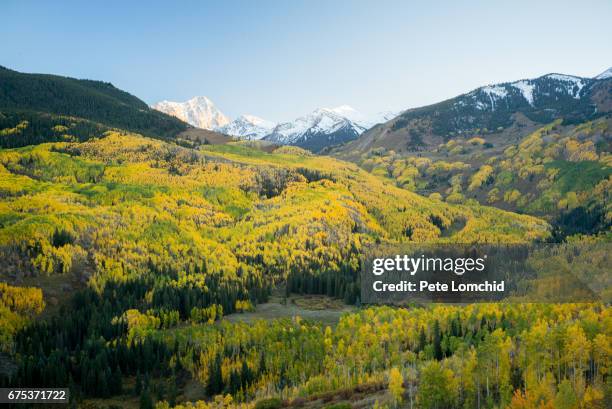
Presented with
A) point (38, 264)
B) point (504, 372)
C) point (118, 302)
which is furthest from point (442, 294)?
point (38, 264)

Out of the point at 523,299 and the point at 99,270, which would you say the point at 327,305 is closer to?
the point at 523,299

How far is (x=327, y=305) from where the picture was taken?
19175cm

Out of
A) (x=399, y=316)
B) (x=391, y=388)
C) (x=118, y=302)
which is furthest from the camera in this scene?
(x=118, y=302)

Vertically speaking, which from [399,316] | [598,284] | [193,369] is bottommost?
[193,369]

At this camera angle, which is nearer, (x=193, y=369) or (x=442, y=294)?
(x=193, y=369)

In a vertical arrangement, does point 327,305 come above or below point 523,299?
below

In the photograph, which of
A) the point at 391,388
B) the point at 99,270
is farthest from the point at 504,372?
the point at 99,270

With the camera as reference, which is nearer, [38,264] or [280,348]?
[280,348]

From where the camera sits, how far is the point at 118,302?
166625 millimetres

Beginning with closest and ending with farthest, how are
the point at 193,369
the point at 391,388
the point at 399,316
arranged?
1. the point at 391,388
2. the point at 193,369
3. the point at 399,316

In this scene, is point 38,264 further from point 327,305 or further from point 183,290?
point 327,305

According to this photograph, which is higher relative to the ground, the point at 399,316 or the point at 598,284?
the point at 598,284

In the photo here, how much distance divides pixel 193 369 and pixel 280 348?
22947mm

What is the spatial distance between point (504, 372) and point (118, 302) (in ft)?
402
